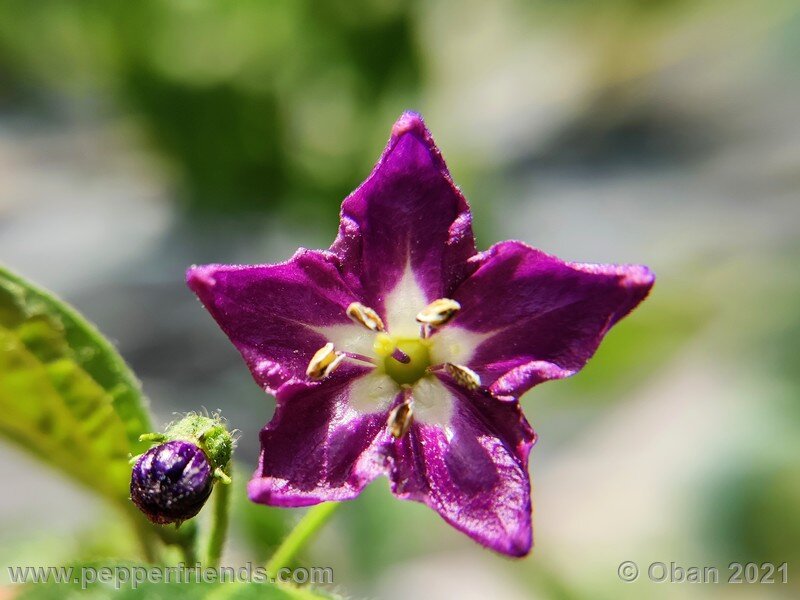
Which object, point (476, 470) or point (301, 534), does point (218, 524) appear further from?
point (476, 470)

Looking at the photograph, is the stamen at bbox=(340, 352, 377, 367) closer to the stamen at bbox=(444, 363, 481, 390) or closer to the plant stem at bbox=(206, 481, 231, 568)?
the stamen at bbox=(444, 363, 481, 390)

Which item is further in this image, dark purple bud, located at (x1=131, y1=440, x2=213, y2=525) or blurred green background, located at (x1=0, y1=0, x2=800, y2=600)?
blurred green background, located at (x1=0, y1=0, x2=800, y2=600)

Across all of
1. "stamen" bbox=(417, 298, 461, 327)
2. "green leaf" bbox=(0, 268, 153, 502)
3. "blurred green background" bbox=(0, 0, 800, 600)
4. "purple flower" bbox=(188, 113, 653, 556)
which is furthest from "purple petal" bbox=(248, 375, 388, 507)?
"blurred green background" bbox=(0, 0, 800, 600)

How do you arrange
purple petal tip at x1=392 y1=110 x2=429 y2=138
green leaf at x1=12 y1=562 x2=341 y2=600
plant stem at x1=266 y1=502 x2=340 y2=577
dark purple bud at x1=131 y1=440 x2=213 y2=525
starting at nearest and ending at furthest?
1. green leaf at x1=12 y1=562 x2=341 y2=600
2. dark purple bud at x1=131 y1=440 x2=213 y2=525
3. purple petal tip at x1=392 y1=110 x2=429 y2=138
4. plant stem at x1=266 y1=502 x2=340 y2=577

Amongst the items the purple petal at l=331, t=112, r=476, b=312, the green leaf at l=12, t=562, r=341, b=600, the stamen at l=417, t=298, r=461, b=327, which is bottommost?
the green leaf at l=12, t=562, r=341, b=600

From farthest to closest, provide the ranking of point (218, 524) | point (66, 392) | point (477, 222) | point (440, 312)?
point (477, 222)
point (66, 392)
point (218, 524)
point (440, 312)

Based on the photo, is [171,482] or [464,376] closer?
[171,482]

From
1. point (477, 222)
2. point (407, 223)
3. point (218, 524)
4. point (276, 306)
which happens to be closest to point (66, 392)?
point (218, 524)

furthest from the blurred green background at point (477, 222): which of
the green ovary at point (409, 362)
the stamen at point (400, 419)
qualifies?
the stamen at point (400, 419)
